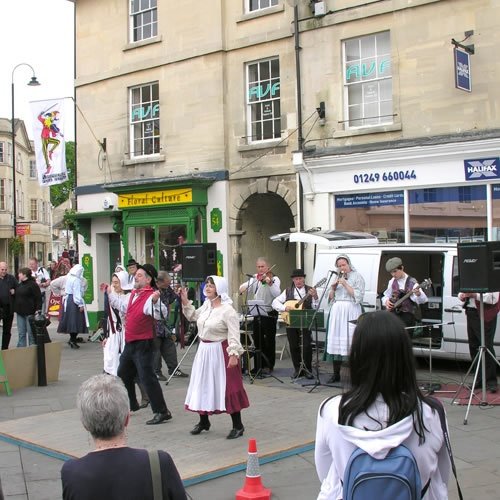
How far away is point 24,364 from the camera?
11570 millimetres

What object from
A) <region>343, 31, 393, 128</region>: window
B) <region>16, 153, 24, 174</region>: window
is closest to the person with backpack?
<region>343, 31, 393, 128</region>: window

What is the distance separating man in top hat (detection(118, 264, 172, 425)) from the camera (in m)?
8.43

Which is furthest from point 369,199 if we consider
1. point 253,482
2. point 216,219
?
point 253,482

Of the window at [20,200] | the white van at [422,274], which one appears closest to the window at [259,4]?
the white van at [422,274]

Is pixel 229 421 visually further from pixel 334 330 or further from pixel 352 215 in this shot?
pixel 352 215

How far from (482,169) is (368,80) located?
333 centimetres

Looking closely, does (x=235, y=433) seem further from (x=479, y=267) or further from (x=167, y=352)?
(x=167, y=352)

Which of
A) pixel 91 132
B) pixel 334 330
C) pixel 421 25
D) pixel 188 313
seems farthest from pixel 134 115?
pixel 188 313

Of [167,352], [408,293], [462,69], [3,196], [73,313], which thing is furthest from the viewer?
[3,196]

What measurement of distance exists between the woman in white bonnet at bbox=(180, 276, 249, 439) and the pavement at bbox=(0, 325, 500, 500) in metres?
0.34

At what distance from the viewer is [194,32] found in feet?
60.8

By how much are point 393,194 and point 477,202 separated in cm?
179

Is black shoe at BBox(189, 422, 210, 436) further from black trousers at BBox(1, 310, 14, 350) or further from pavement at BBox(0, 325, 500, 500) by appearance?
black trousers at BBox(1, 310, 14, 350)

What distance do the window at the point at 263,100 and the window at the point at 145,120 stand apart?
296 centimetres
